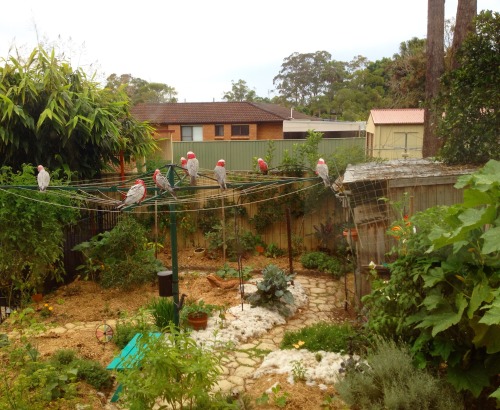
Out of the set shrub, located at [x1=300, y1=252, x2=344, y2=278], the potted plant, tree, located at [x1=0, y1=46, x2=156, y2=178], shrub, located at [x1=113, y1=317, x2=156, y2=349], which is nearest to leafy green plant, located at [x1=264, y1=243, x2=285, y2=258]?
shrub, located at [x1=300, y1=252, x2=344, y2=278]

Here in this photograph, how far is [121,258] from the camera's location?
699 cm

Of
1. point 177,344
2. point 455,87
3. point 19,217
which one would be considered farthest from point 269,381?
point 455,87

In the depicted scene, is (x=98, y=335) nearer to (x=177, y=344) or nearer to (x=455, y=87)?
(x=177, y=344)

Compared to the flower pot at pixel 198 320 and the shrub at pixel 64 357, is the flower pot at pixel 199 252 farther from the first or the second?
the shrub at pixel 64 357

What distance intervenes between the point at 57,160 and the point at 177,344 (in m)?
5.86

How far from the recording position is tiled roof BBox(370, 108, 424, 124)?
45.2ft

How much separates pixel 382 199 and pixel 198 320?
2.61 metres

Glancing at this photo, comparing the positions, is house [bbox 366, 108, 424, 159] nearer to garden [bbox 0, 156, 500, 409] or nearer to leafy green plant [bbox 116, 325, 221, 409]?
garden [bbox 0, 156, 500, 409]

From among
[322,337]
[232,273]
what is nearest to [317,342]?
[322,337]

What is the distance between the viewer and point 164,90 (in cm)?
3669

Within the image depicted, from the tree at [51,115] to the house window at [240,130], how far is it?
11.2m

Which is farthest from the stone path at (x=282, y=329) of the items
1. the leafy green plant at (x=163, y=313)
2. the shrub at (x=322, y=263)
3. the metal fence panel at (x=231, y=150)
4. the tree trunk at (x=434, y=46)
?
the metal fence panel at (x=231, y=150)

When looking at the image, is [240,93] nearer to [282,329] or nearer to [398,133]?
[398,133]

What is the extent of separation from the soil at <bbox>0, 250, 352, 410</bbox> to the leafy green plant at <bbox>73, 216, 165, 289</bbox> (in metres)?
0.20
